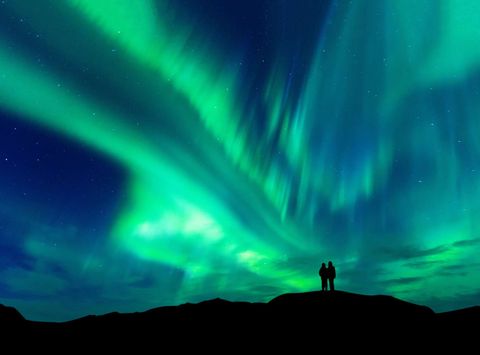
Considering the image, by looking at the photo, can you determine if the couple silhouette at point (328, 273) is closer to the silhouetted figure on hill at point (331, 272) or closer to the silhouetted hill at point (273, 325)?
the silhouetted figure on hill at point (331, 272)

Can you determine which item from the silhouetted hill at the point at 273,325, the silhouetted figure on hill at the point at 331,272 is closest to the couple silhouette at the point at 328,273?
the silhouetted figure on hill at the point at 331,272

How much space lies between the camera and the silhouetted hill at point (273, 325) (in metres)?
29.6

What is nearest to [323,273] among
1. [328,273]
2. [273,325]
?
[328,273]

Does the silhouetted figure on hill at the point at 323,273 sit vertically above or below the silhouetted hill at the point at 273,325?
above

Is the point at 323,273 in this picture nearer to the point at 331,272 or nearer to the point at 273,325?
the point at 331,272

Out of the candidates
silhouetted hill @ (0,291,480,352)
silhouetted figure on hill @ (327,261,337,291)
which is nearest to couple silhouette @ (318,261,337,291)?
silhouetted figure on hill @ (327,261,337,291)

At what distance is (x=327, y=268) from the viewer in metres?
30.5

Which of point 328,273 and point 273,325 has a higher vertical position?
point 328,273

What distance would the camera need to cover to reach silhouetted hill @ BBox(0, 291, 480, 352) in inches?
Answer: 1166

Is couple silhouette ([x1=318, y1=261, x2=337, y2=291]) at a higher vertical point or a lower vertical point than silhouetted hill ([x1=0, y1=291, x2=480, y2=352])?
higher

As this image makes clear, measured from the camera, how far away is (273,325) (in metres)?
30.7

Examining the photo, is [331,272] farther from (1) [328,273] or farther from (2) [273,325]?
(2) [273,325]

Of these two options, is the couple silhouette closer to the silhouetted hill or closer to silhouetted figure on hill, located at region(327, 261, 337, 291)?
silhouetted figure on hill, located at region(327, 261, 337, 291)

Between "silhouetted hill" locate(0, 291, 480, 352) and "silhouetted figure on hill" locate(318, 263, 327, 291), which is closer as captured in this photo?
"silhouetted hill" locate(0, 291, 480, 352)
